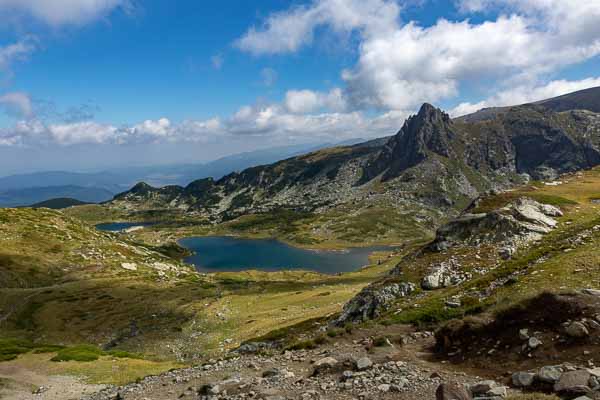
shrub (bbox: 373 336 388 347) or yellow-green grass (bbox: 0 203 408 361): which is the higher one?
shrub (bbox: 373 336 388 347)

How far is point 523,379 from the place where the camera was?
14.3m

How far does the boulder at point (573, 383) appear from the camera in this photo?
12.2 metres

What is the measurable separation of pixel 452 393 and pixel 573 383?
147 inches

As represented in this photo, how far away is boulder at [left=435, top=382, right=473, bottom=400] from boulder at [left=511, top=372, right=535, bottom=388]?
6.48 feet

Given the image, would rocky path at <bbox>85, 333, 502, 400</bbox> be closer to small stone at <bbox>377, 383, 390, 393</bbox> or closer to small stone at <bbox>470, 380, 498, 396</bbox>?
small stone at <bbox>377, 383, 390, 393</bbox>

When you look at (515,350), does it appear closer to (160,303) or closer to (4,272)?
(160,303)

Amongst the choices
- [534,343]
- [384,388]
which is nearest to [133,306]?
[384,388]

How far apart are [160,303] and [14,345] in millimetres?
35550

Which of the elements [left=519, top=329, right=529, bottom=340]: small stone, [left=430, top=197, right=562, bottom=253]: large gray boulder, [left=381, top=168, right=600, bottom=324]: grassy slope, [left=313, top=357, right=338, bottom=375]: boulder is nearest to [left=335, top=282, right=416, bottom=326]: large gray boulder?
[left=381, top=168, right=600, bottom=324]: grassy slope

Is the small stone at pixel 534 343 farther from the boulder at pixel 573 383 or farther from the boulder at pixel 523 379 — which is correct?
the boulder at pixel 573 383

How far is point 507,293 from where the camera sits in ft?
87.4

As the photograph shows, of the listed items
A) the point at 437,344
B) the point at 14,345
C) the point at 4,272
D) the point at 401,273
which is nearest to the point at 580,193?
the point at 401,273

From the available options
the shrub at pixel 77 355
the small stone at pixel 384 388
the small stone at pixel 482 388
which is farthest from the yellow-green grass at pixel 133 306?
the small stone at pixel 482 388

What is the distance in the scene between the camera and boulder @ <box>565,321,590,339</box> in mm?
16172
